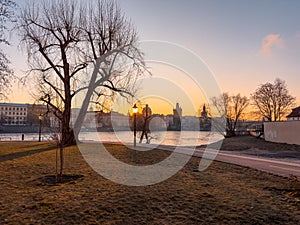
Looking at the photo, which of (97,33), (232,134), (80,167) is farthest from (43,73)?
(232,134)

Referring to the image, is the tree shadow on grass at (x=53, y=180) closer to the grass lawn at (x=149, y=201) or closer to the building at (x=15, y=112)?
the grass lawn at (x=149, y=201)

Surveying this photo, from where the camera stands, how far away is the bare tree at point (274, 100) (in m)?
46.8

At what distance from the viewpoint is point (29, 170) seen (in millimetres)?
9492

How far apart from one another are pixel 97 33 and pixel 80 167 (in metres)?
12.5

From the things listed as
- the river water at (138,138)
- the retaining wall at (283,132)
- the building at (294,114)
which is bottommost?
the river water at (138,138)

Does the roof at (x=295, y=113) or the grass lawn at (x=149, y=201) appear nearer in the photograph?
the grass lawn at (x=149, y=201)

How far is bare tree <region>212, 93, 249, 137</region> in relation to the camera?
47391 mm

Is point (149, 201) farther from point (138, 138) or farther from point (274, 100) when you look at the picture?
point (274, 100)

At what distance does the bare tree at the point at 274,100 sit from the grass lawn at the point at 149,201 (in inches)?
1678

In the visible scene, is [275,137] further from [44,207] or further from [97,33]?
[44,207]

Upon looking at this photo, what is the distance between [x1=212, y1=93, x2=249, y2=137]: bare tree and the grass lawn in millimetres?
39873

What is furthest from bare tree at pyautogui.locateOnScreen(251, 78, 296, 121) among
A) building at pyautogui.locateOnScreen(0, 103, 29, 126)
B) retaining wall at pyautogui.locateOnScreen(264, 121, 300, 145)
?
building at pyautogui.locateOnScreen(0, 103, 29, 126)

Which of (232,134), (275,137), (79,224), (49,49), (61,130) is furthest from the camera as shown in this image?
(232,134)

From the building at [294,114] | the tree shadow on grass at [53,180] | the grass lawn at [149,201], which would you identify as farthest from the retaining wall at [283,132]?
the tree shadow on grass at [53,180]
